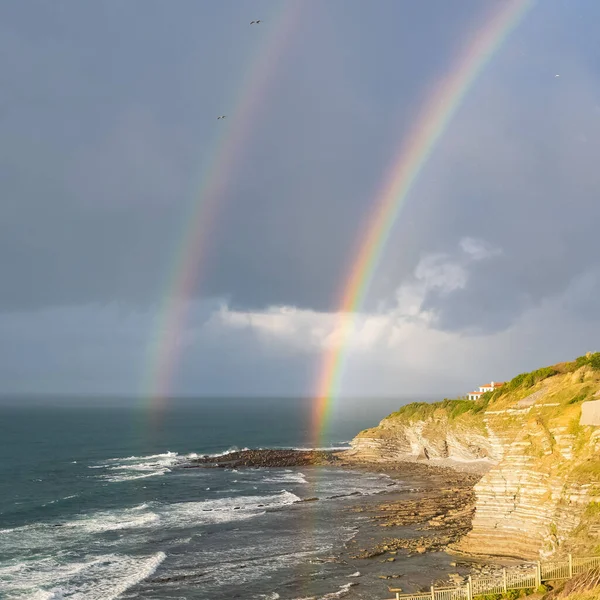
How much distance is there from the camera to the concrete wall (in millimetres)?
35619

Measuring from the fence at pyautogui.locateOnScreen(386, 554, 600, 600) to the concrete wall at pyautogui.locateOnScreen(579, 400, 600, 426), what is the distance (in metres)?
9.53

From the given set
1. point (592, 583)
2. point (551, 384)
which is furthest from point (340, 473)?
point (592, 583)

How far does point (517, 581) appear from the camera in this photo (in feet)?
97.5

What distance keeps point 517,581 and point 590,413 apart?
12.2m

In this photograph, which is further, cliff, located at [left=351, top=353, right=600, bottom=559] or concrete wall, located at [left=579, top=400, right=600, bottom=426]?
concrete wall, located at [left=579, top=400, right=600, bottom=426]

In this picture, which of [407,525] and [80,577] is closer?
[80,577]

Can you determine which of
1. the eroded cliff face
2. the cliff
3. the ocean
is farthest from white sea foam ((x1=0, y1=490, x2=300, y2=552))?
the eroded cliff face

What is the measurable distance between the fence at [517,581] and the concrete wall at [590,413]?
31.3 feet

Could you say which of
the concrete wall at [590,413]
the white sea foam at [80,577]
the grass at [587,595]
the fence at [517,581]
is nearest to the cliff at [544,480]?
the concrete wall at [590,413]

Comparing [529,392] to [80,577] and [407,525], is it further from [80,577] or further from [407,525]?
[80,577]

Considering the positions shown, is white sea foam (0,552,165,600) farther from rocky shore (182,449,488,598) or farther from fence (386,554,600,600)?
fence (386,554,600,600)

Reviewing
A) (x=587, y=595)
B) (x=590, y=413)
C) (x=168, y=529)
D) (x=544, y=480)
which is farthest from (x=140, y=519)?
(x=587, y=595)

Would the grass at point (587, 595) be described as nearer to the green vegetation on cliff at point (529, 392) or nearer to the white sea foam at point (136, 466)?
the green vegetation on cliff at point (529, 392)

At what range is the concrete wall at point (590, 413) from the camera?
3562 centimetres
